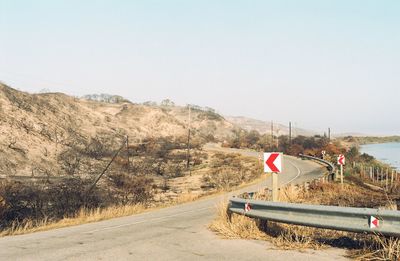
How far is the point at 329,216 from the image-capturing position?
7203 mm

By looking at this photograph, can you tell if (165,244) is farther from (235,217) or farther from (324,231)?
(324,231)

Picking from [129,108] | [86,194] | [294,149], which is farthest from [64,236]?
[129,108]

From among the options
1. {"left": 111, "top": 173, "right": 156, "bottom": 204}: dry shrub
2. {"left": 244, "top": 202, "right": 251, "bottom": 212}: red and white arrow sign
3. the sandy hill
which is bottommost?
{"left": 111, "top": 173, "right": 156, "bottom": 204}: dry shrub

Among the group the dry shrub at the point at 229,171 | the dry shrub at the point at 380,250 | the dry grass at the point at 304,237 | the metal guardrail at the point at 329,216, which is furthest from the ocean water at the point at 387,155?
the dry shrub at the point at 380,250

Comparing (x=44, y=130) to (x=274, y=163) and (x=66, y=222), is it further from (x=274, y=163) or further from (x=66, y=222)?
(x=274, y=163)

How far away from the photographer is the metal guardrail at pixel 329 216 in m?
6.41

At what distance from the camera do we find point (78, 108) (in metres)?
64.8

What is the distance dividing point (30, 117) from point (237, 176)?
23351 millimetres

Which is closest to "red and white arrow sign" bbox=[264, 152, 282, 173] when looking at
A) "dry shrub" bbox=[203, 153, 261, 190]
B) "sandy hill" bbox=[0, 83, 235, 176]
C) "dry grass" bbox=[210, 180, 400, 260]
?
"dry grass" bbox=[210, 180, 400, 260]

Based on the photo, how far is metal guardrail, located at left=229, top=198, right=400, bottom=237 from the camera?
6406 millimetres

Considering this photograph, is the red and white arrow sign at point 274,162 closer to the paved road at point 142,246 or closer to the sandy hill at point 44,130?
the paved road at point 142,246

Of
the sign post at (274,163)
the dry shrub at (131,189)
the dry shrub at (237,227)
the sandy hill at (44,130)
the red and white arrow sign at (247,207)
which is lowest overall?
the dry shrub at (131,189)

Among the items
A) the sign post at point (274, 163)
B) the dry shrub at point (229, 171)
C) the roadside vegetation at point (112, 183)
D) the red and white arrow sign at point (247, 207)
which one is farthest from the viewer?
the dry shrub at point (229, 171)

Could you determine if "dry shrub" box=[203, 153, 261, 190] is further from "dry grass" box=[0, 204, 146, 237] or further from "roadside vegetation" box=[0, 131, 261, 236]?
"dry grass" box=[0, 204, 146, 237]
